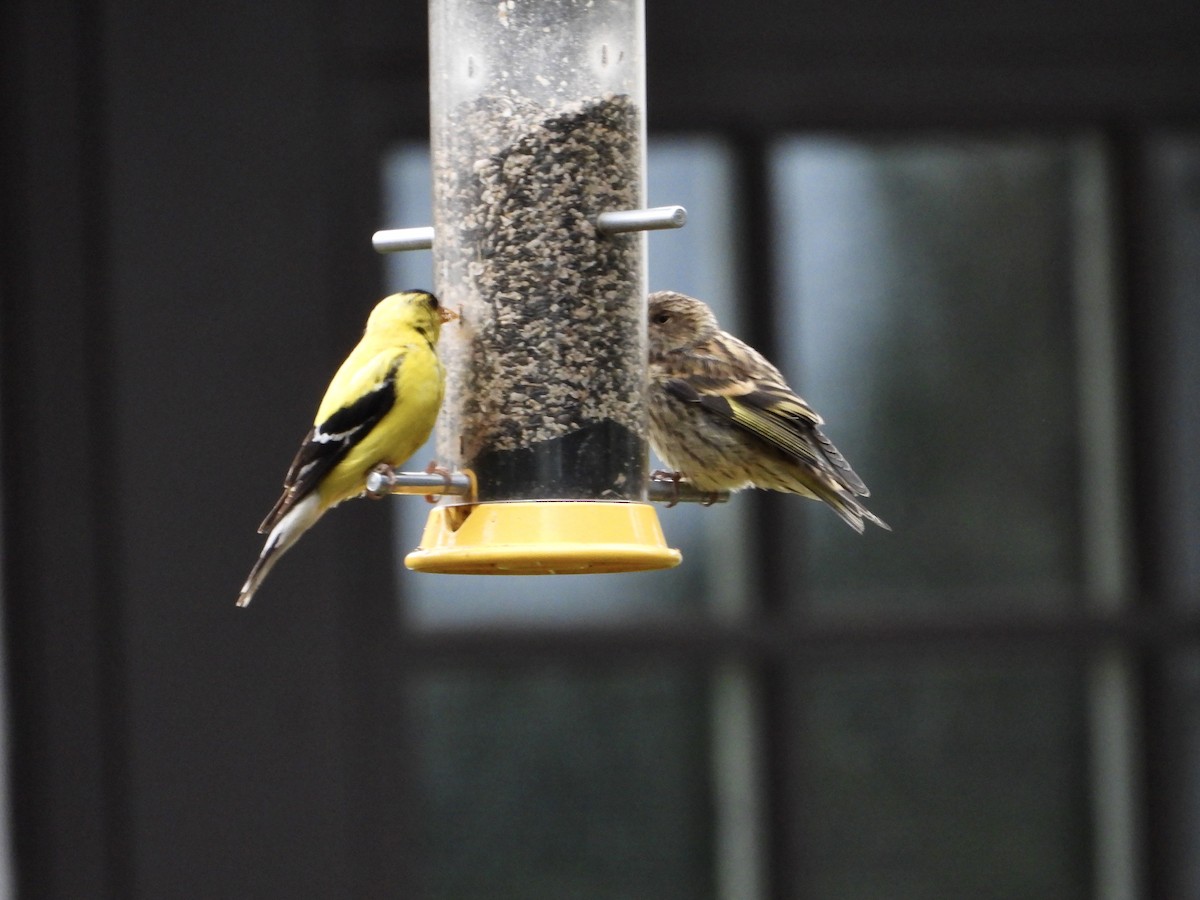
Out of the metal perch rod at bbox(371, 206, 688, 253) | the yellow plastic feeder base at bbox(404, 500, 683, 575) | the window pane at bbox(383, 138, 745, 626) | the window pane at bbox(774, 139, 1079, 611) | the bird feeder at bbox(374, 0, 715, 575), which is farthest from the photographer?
the window pane at bbox(774, 139, 1079, 611)

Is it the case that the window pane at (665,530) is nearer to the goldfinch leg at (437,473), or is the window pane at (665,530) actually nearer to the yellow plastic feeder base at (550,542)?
the goldfinch leg at (437,473)

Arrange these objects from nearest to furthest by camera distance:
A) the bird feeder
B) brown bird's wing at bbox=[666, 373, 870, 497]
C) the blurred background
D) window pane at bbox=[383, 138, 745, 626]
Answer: the bird feeder → brown bird's wing at bbox=[666, 373, 870, 497] → the blurred background → window pane at bbox=[383, 138, 745, 626]

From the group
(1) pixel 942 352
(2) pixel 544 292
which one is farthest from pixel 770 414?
(1) pixel 942 352

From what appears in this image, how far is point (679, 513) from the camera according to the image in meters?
8.61

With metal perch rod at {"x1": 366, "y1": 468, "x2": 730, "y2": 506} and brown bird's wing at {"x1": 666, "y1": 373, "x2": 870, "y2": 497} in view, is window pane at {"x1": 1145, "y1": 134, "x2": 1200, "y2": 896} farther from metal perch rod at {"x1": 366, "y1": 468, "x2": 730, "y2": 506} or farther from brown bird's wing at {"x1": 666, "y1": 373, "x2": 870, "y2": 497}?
metal perch rod at {"x1": 366, "y1": 468, "x2": 730, "y2": 506}

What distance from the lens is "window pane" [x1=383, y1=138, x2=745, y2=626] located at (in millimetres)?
8492

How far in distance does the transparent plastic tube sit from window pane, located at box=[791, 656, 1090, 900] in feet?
12.3

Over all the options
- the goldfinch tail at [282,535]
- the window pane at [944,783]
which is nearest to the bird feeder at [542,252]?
the goldfinch tail at [282,535]

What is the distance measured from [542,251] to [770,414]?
3.15ft

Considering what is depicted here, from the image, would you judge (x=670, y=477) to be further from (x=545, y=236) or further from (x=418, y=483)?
(x=418, y=483)

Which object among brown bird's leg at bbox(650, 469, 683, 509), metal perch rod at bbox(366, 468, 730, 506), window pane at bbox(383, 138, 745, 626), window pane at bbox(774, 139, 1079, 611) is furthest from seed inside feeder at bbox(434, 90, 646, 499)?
window pane at bbox(774, 139, 1079, 611)

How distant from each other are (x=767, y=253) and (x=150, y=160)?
2701 mm

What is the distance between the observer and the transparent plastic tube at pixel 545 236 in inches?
203

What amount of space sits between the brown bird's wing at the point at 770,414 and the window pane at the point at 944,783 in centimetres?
306
